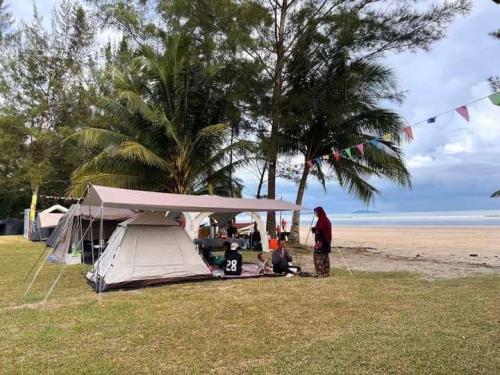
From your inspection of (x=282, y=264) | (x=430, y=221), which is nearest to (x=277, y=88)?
(x=282, y=264)

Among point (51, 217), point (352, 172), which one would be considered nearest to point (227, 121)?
point (352, 172)

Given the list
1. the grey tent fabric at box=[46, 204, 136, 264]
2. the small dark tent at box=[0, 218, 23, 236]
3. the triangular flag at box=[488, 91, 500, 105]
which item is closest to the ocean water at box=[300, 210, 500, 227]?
the small dark tent at box=[0, 218, 23, 236]

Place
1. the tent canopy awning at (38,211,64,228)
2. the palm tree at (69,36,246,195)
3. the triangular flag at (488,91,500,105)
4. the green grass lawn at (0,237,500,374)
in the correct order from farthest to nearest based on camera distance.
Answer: the tent canopy awning at (38,211,64,228), the palm tree at (69,36,246,195), the triangular flag at (488,91,500,105), the green grass lawn at (0,237,500,374)

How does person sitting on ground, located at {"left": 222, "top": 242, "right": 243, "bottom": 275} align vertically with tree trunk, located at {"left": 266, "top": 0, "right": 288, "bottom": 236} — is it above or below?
below

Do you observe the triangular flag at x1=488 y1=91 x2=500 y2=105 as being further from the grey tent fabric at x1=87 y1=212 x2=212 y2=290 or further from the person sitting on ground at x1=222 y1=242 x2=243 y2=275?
the grey tent fabric at x1=87 y1=212 x2=212 y2=290

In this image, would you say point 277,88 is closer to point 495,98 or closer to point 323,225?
point 323,225

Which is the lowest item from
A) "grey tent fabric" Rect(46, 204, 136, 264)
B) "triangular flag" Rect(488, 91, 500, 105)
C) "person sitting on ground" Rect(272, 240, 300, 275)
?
"person sitting on ground" Rect(272, 240, 300, 275)

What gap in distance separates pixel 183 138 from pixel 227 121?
1816mm

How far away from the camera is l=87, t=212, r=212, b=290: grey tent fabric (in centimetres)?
780

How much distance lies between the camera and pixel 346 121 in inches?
610

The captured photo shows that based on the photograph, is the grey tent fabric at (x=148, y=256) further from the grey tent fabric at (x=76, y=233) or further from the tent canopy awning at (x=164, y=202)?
the grey tent fabric at (x=76, y=233)

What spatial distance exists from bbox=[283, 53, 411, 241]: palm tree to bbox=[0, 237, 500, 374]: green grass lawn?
798cm

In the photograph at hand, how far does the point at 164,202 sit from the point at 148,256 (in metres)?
1.02

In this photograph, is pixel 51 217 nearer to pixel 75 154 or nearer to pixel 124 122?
pixel 75 154
